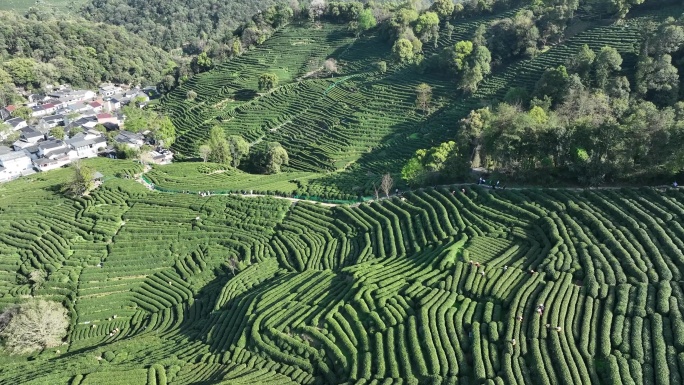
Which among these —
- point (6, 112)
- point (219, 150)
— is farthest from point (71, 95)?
point (219, 150)

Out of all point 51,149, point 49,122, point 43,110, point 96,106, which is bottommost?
point 43,110

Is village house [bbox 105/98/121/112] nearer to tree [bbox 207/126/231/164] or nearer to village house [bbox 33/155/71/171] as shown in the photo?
village house [bbox 33/155/71/171]

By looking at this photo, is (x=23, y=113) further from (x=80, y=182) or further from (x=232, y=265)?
(x=232, y=265)

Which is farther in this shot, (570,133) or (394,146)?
(394,146)

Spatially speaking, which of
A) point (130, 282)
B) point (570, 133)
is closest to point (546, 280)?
point (570, 133)

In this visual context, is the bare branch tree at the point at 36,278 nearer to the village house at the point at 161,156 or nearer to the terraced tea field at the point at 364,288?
the terraced tea field at the point at 364,288

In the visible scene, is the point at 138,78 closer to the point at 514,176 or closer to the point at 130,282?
the point at 130,282
